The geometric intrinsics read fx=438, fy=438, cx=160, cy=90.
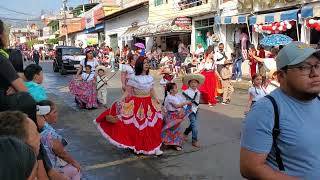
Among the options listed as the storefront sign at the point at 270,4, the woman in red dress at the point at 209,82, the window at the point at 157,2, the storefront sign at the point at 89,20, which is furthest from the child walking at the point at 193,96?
the storefront sign at the point at 89,20

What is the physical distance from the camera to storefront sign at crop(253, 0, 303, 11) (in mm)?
16916

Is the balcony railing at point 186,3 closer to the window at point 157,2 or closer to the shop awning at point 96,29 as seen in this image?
the window at point 157,2

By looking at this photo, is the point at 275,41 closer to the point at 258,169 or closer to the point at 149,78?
the point at 149,78

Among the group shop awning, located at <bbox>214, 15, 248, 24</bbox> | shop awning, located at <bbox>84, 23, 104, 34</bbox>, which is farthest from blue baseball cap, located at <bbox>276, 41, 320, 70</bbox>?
shop awning, located at <bbox>84, 23, 104, 34</bbox>

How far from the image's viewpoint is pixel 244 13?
1997cm

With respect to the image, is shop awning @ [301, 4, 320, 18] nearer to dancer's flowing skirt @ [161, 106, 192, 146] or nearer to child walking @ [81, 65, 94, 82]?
child walking @ [81, 65, 94, 82]

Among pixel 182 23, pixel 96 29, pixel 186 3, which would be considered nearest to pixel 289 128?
pixel 182 23

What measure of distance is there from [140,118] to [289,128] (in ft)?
15.7

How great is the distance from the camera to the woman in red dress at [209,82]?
12.6 m

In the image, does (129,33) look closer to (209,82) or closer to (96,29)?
(96,29)

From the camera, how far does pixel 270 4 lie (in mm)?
18203

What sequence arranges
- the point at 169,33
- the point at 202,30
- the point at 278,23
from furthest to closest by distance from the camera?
the point at 169,33 → the point at 202,30 → the point at 278,23

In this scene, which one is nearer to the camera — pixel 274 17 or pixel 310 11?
pixel 310 11

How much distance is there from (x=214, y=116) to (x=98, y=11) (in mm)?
39847
